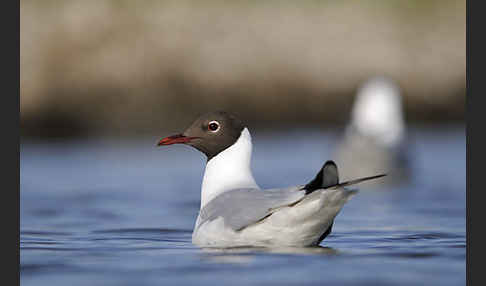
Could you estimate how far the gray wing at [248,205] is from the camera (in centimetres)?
679

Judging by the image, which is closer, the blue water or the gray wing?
the blue water

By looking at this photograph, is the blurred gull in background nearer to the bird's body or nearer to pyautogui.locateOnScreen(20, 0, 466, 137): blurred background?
the bird's body

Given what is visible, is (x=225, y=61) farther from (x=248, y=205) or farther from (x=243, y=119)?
(x=248, y=205)

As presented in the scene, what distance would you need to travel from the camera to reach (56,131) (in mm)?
20422

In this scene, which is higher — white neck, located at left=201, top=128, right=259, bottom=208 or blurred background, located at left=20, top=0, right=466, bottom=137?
blurred background, located at left=20, top=0, right=466, bottom=137

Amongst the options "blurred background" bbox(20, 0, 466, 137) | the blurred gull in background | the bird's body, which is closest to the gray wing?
the bird's body

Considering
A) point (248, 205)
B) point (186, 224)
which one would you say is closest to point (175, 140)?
point (248, 205)

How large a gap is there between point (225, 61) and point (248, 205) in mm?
16631

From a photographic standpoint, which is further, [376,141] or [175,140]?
[376,141]

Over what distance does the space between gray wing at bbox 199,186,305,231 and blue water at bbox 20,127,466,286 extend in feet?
0.70

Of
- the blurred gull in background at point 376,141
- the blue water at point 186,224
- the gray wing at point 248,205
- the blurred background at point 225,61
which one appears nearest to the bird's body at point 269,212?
the gray wing at point 248,205

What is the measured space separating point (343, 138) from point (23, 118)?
943 centimetres

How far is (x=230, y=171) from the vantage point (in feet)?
26.0

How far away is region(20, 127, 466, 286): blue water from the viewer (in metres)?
6.20
